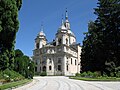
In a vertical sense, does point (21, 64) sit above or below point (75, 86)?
above

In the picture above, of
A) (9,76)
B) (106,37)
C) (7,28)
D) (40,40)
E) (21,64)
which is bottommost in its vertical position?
(9,76)

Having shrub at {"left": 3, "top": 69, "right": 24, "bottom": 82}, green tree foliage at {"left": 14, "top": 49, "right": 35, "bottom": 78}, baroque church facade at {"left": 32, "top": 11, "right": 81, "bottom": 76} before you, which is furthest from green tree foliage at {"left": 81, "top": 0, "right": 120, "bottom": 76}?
baroque church facade at {"left": 32, "top": 11, "right": 81, "bottom": 76}

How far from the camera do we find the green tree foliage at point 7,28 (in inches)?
863

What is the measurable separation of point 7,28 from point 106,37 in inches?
1251

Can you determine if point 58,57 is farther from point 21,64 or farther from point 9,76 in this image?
point 9,76

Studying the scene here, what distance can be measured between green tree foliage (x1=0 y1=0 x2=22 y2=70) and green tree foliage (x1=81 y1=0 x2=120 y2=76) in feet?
94.5

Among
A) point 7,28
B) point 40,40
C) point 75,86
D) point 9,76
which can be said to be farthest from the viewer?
point 40,40

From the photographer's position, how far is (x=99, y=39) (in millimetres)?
52438

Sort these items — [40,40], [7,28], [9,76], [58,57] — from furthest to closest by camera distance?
[40,40] < [58,57] < [9,76] < [7,28]

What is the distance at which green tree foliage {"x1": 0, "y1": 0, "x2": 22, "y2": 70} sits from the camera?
71.9 feet

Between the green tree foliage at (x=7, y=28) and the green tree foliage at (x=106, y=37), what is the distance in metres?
28.8

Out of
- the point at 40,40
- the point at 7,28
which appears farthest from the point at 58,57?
the point at 7,28

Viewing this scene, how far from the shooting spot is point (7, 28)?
2238 cm

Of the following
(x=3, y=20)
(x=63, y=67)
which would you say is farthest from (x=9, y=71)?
(x=63, y=67)
